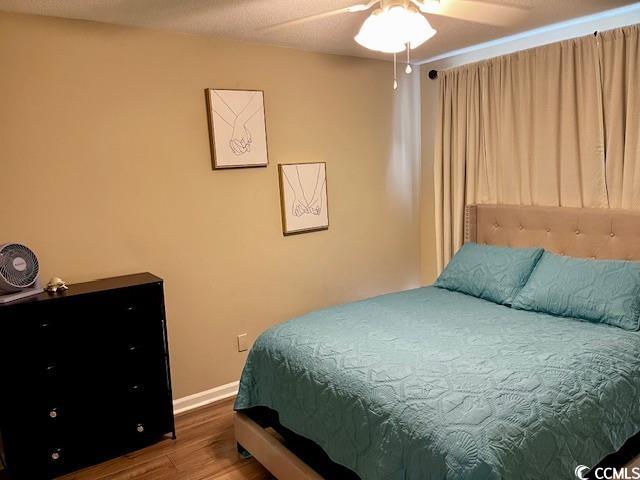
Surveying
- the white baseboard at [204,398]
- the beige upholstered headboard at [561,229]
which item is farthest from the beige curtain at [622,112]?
the white baseboard at [204,398]

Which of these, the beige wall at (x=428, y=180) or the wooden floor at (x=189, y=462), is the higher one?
the beige wall at (x=428, y=180)

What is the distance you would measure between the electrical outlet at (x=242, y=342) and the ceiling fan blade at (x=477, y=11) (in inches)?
92.3

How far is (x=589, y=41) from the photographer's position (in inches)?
116

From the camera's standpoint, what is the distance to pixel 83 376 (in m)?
2.50

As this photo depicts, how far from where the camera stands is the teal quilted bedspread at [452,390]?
158 cm

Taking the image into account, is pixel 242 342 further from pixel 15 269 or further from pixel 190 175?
pixel 15 269

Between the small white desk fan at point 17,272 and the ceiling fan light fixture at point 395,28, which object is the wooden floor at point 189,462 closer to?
the small white desk fan at point 17,272

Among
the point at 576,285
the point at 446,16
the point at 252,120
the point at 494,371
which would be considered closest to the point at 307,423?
the point at 494,371

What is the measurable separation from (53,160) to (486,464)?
8.36ft

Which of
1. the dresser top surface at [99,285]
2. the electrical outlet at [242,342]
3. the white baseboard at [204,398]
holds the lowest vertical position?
the white baseboard at [204,398]

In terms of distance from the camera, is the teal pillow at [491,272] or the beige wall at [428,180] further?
the beige wall at [428,180]

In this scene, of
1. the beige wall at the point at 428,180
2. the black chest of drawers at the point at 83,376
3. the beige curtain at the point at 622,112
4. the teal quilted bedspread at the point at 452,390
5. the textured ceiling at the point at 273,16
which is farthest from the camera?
the beige wall at the point at 428,180

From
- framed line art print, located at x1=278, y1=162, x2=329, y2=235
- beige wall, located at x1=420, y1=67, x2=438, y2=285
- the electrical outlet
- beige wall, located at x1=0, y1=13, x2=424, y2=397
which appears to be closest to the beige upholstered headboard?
beige wall, located at x1=420, y1=67, x2=438, y2=285

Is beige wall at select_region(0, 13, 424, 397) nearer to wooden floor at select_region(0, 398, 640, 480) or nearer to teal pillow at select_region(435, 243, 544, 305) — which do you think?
wooden floor at select_region(0, 398, 640, 480)
